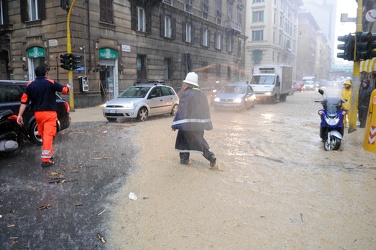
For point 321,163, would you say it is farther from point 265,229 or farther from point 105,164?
point 105,164

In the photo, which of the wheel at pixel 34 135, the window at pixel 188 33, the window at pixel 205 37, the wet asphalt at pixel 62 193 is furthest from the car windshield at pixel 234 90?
the window at pixel 205 37

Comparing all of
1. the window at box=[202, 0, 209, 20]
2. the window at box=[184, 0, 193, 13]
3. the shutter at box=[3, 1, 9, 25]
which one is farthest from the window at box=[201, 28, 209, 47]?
the shutter at box=[3, 1, 9, 25]

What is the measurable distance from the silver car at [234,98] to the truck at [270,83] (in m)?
4.45

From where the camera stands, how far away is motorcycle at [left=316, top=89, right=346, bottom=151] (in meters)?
7.80

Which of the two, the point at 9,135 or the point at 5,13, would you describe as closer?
the point at 9,135

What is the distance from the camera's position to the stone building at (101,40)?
18688 mm

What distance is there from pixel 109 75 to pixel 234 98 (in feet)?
31.3

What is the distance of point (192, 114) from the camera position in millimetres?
5855

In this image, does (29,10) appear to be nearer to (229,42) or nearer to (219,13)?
(219,13)

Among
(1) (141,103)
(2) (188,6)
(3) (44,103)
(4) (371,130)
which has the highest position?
(2) (188,6)

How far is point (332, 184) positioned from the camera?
17.2 ft

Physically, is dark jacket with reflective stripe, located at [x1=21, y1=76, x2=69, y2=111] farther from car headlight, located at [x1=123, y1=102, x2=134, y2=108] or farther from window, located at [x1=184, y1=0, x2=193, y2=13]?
window, located at [x1=184, y1=0, x2=193, y2=13]

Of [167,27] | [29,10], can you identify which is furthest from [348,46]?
[167,27]

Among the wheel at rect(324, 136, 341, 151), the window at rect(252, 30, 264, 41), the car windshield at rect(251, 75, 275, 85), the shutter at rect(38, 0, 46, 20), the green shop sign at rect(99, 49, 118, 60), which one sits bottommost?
the wheel at rect(324, 136, 341, 151)
